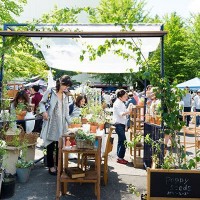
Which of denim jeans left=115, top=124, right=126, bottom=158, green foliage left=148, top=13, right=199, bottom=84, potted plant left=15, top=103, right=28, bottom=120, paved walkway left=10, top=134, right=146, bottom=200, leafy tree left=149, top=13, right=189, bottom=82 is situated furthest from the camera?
leafy tree left=149, top=13, right=189, bottom=82

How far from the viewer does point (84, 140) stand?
428cm

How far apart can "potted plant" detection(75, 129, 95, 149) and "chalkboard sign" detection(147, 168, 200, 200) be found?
48.2 inches

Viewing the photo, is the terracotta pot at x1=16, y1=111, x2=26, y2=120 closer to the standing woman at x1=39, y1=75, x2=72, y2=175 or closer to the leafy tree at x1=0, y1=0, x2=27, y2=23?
the standing woman at x1=39, y1=75, x2=72, y2=175

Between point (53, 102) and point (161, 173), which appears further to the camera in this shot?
point (53, 102)

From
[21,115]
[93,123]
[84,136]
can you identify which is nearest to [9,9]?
[21,115]

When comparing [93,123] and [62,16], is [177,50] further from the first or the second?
[62,16]

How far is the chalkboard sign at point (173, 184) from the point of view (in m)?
3.30

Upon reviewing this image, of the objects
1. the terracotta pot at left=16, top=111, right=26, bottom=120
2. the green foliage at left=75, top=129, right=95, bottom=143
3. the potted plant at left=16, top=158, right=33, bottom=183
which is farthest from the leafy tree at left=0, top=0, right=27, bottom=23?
the green foliage at left=75, top=129, right=95, bottom=143

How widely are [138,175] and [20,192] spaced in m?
2.33

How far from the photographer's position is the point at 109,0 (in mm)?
27859

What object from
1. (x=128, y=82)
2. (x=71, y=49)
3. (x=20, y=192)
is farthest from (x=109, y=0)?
(x=20, y=192)

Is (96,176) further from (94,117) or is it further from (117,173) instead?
(94,117)

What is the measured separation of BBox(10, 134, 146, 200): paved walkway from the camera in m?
4.67

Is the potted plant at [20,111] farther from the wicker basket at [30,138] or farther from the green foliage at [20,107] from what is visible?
the wicker basket at [30,138]
